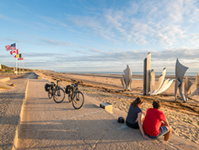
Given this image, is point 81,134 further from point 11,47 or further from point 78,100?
point 11,47

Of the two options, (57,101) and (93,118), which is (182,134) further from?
(57,101)

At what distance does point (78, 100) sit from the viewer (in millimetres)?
5035

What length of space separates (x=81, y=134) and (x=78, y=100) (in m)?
2.01

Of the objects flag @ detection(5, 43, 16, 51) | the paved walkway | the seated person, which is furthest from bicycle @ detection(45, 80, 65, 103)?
flag @ detection(5, 43, 16, 51)

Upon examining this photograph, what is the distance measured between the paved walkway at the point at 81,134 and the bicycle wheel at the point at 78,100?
69 cm

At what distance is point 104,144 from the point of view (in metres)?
2.72

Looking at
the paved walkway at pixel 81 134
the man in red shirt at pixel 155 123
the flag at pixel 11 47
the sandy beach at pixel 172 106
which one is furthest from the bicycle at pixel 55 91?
the flag at pixel 11 47

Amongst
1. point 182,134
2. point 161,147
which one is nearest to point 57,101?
point 161,147

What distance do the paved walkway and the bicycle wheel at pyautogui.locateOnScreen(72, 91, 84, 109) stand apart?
69 centimetres

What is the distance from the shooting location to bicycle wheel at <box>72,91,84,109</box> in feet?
16.5

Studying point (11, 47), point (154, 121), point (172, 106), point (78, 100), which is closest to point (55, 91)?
point (78, 100)

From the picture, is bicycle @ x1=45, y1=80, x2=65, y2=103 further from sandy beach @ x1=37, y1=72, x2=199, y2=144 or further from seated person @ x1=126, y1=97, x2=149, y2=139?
seated person @ x1=126, y1=97, x2=149, y2=139

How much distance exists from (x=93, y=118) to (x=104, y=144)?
1415 mm

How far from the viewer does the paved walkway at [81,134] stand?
8.84 ft
